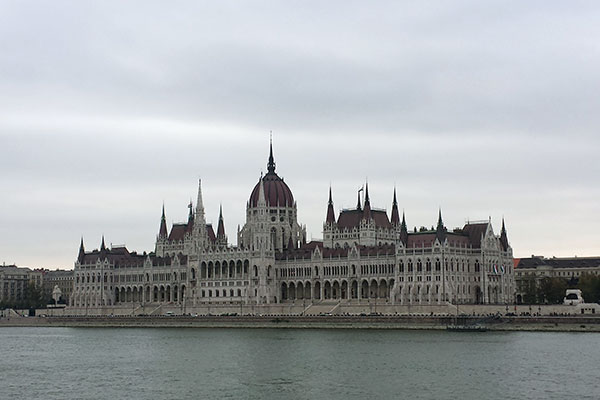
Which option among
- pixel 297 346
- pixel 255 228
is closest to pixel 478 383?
pixel 297 346

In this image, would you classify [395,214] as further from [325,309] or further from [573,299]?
[573,299]

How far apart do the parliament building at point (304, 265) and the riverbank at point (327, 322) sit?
1177cm

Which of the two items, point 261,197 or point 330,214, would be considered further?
point 330,214

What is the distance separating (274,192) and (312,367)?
101302 mm

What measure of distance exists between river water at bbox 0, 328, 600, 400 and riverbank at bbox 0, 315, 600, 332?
16.1ft

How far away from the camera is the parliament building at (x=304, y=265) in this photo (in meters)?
150

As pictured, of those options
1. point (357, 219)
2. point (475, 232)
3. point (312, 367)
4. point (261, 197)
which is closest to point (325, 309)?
point (475, 232)

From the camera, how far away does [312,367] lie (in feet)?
271

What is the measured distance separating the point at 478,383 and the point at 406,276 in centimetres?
7877

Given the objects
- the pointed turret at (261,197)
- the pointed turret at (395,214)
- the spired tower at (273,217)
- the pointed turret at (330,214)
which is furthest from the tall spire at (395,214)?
the pointed turret at (261,197)

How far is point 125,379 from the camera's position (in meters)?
77.4

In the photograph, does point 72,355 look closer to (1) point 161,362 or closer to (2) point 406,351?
(1) point 161,362

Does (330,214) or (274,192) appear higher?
(274,192)

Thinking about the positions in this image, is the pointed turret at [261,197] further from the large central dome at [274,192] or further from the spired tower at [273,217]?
the large central dome at [274,192]
